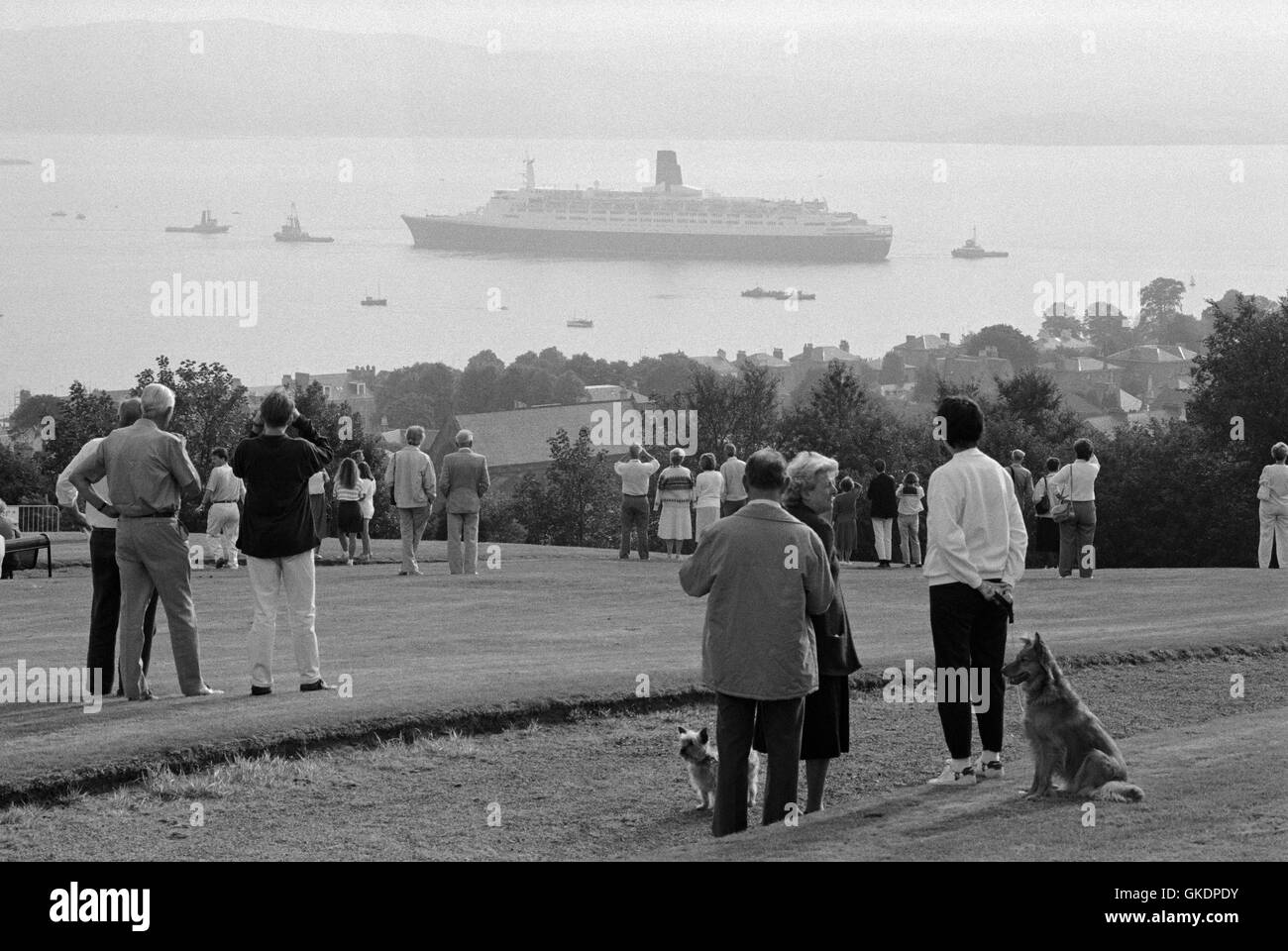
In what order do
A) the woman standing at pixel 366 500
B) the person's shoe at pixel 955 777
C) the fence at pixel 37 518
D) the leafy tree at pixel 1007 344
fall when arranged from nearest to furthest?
the person's shoe at pixel 955 777
the woman standing at pixel 366 500
the fence at pixel 37 518
the leafy tree at pixel 1007 344

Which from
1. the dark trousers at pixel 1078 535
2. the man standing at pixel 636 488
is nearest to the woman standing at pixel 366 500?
the man standing at pixel 636 488

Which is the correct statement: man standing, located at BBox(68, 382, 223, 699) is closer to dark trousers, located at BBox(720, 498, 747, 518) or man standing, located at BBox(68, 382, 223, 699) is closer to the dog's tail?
the dog's tail

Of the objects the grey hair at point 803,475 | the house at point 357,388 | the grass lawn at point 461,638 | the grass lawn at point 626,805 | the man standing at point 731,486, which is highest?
the house at point 357,388

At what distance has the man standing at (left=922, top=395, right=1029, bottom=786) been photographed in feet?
30.1

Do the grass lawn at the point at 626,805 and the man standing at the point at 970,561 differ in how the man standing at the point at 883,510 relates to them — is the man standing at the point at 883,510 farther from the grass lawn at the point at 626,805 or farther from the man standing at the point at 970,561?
the man standing at the point at 970,561

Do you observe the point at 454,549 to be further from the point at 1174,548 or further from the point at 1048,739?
the point at 1174,548

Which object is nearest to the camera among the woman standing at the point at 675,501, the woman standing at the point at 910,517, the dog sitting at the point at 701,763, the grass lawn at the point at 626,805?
the grass lawn at the point at 626,805

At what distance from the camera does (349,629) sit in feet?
54.9

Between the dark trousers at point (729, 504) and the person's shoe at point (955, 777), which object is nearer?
the person's shoe at point (955, 777)

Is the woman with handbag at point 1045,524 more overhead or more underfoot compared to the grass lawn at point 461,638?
more overhead

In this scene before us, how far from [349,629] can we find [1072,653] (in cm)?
749

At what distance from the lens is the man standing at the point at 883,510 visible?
2621 centimetres

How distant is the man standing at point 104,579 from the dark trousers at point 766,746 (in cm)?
518

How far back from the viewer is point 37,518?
153 ft
